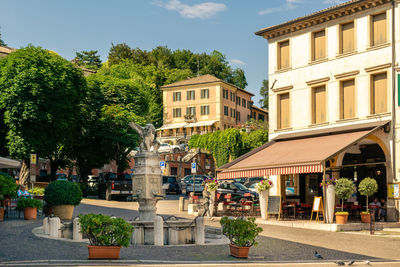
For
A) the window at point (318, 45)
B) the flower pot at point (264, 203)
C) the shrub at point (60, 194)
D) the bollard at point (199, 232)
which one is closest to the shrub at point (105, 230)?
the bollard at point (199, 232)

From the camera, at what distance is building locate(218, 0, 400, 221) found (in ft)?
88.4

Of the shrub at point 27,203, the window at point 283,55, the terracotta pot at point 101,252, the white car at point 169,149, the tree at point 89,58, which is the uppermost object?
the tree at point 89,58

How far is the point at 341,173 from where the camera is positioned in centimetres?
3064

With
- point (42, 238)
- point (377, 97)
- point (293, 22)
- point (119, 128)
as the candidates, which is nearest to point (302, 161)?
point (377, 97)

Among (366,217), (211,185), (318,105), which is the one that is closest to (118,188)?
(211,185)

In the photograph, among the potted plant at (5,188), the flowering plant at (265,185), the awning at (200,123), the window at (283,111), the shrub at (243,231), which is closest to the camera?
the shrub at (243,231)

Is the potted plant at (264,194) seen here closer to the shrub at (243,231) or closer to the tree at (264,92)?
the shrub at (243,231)

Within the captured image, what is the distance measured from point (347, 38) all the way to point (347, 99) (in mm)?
3063

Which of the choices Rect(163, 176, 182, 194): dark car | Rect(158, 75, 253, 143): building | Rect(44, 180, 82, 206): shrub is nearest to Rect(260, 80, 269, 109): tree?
Rect(158, 75, 253, 143): building

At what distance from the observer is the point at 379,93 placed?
91.4 ft

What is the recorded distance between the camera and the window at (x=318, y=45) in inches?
1208

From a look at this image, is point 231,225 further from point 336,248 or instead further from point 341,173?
point 341,173

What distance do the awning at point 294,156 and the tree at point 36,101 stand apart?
1716cm

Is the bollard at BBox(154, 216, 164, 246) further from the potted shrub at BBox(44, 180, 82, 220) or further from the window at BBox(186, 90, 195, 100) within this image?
the window at BBox(186, 90, 195, 100)
